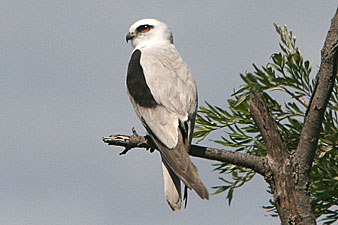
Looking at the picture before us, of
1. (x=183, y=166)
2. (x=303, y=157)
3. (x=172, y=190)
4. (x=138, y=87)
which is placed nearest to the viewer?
(x=303, y=157)

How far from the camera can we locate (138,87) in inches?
195

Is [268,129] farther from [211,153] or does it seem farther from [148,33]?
[148,33]

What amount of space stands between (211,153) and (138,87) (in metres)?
1.45

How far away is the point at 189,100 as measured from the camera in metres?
4.60

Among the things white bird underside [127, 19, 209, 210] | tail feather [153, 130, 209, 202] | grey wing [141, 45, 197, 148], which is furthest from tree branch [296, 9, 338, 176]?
grey wing [141, 45, 197, 148]

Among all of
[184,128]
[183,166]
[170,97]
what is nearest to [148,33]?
[170,97]

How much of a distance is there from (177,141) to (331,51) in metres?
1.52

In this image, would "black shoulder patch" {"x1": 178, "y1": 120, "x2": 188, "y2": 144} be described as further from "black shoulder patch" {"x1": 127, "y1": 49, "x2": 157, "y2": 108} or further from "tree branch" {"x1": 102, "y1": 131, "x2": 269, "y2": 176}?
"black shoulder patch" {"x1": 127, "y1": 49, "x2": 157, "y2": 108}

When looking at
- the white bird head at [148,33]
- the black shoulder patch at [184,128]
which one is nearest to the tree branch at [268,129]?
the black shoulder patch at [184,128]

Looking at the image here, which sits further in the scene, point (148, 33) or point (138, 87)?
point (148, 33)

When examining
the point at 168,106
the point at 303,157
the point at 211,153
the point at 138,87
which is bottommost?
the point at 303,157

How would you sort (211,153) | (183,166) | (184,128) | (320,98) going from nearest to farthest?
(320,98)
(211,153)
(183,166)
(184,128)

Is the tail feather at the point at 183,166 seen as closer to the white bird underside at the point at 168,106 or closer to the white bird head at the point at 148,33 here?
the white bird underside at the point at 168,106

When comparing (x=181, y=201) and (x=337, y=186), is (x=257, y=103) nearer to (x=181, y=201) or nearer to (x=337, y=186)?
(x=337, y=186)
